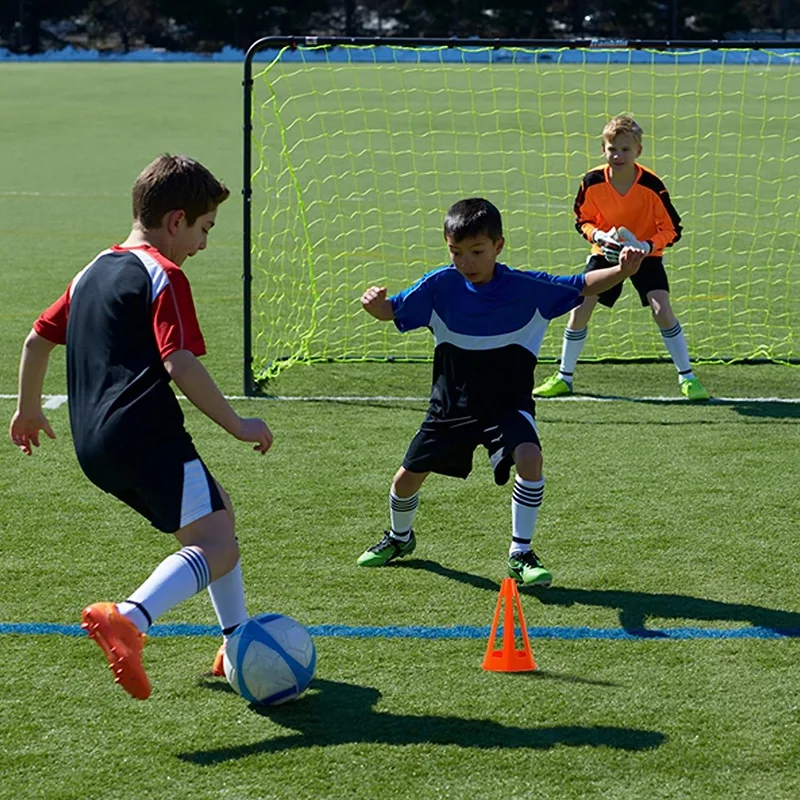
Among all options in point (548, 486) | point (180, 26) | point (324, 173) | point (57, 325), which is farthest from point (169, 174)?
point (180, 26)

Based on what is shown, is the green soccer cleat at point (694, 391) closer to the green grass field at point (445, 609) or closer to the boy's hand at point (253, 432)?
the green grass field at point (445, 609)

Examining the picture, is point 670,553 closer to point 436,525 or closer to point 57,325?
point 436,525

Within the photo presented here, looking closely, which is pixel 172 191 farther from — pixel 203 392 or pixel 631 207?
pixel 631 207

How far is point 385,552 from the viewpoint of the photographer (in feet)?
17.8

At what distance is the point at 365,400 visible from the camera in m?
8.27

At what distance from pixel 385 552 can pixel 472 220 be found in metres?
1.33

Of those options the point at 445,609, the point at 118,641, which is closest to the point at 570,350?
the point at 445,609

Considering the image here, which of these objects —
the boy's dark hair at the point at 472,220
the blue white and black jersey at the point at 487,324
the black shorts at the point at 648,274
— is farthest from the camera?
the black shorts at the point at 648,274

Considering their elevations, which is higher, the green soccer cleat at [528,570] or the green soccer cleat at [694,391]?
the green soccer cleat at [694,391]

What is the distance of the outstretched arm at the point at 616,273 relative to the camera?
504 cm

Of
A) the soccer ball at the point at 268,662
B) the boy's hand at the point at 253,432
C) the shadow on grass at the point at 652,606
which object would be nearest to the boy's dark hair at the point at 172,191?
the boy's hand at the point at 253,432

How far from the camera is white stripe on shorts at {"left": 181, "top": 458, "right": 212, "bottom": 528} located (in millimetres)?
4031

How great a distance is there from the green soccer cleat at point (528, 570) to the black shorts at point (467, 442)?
29 centimetres

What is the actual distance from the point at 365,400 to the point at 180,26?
63.1 metres
